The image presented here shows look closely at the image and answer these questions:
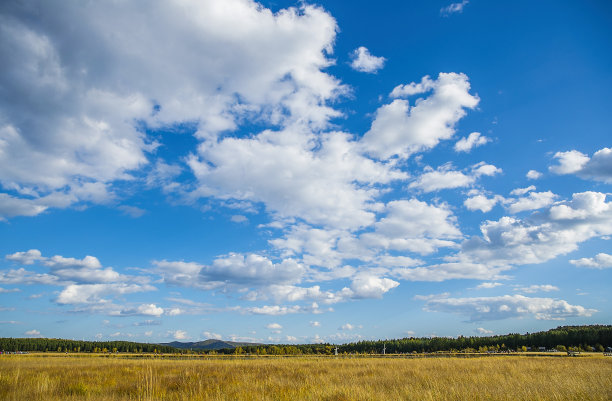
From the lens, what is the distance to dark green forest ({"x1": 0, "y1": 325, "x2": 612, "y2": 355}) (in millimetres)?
105750

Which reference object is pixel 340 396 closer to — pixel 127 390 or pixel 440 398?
pixel 440 398

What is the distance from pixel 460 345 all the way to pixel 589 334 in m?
47.1

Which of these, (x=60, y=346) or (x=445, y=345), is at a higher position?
(x=445, y=345)

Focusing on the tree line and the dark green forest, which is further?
the tree line

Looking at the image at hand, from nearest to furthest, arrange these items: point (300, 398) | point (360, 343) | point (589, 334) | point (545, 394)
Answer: point (300, 398)
point (545, 394)
point (589, 334)
point (360, 343)

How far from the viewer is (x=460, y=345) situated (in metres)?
142

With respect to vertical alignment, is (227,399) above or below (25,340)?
above

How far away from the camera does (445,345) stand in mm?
141500

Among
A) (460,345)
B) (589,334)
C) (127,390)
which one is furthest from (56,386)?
A: (460,345)

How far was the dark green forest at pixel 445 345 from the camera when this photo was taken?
347 ft

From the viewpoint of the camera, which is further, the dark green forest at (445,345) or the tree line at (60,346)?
the tree line at (60,346)

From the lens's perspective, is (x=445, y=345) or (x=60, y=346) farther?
(x=60, y=346)

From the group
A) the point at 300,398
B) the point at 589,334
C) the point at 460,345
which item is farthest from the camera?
the point at 460,345

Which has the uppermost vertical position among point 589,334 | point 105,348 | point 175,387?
point 175,387
